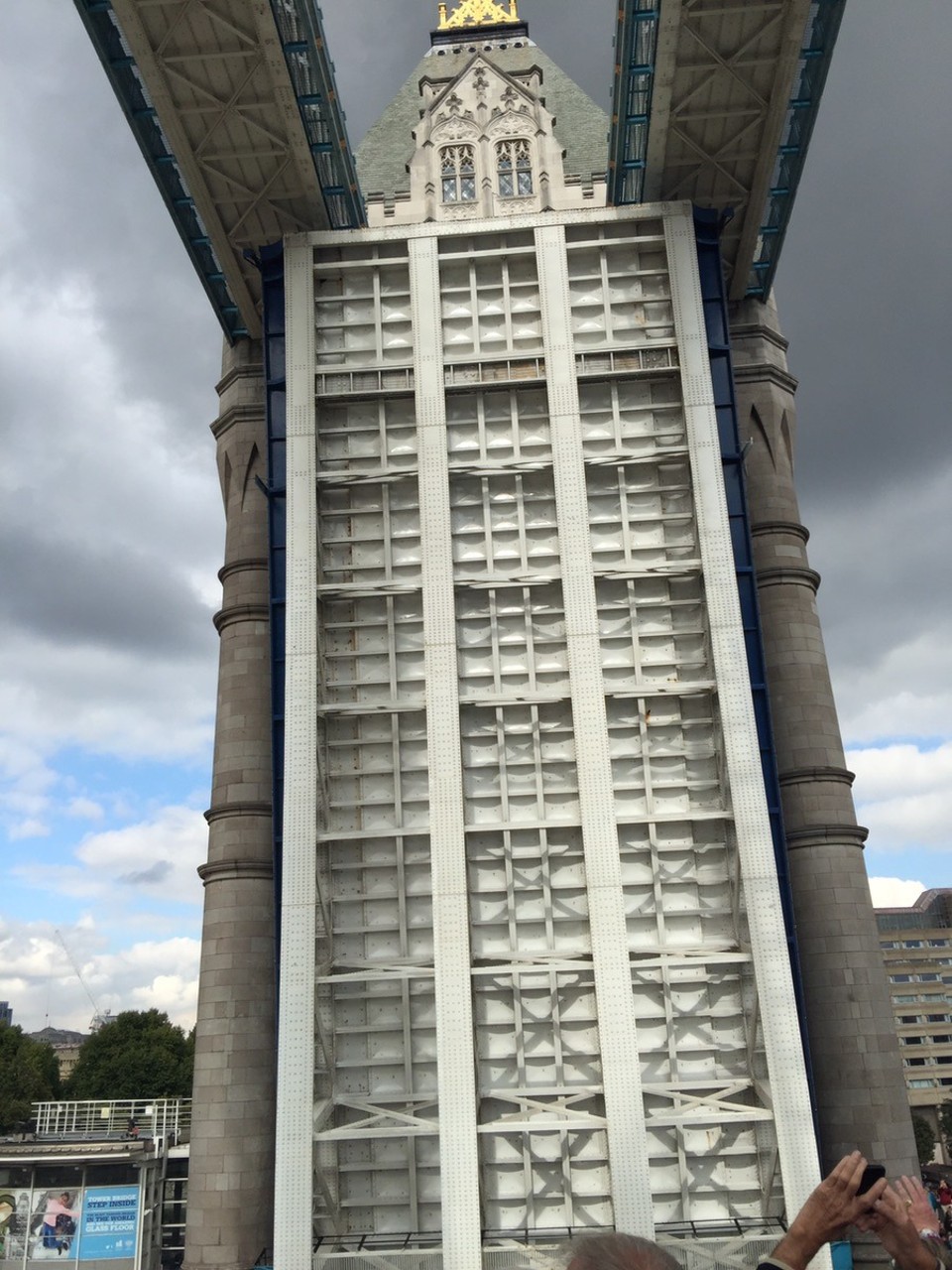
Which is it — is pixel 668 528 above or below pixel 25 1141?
above

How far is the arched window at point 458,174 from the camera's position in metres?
25.2

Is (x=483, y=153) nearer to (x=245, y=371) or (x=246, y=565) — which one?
(x=245, y=371)

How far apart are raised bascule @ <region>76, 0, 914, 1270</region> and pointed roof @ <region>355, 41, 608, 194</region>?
140 centimetres

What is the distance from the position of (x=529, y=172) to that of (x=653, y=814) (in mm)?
14375

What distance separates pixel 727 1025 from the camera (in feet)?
65.7

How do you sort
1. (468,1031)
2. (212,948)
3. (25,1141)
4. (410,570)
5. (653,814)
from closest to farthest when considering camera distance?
(468,1031), (653,814), (410,570), (212,948), (25,1141)

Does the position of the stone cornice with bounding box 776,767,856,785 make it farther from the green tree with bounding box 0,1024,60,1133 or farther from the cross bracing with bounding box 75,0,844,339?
the green tree with bounding box 0,1024,60,1133

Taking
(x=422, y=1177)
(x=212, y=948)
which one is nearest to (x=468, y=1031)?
(x=422, y=1177)

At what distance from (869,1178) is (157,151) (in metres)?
24.3

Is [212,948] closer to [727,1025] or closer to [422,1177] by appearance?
[422,1177]

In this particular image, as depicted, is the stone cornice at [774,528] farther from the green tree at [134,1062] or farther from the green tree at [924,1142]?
the green tree at [924,1142]

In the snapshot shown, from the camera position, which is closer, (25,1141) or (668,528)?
(668,528)

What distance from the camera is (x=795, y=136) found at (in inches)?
915

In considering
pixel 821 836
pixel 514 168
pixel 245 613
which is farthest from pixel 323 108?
pixel 821 836
